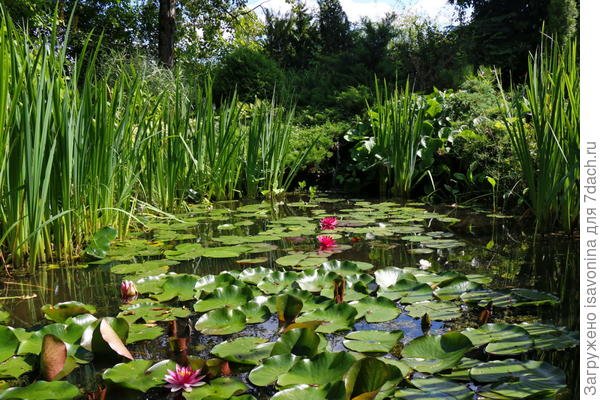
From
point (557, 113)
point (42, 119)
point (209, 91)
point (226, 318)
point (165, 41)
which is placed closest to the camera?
point (226, 318)

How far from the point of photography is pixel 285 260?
7.05 ft

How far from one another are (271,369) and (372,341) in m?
0.32

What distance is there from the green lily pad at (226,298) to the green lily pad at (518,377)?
0.77 metres

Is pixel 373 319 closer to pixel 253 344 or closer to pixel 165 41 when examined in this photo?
pixel 253 344

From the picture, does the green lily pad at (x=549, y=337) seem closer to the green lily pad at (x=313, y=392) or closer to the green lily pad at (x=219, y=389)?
the green lily pad at (x=313, y=392)

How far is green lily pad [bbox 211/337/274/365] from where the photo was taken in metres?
1.19

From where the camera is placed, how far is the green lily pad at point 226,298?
1569 millimetres

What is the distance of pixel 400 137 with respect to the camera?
418 centimetres

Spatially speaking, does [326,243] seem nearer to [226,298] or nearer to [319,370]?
[226,298]

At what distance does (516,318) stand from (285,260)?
995mm

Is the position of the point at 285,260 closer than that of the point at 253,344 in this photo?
No

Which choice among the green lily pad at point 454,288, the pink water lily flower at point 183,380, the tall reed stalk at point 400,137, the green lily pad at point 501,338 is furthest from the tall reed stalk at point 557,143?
the pink water lily flower at point 183,380

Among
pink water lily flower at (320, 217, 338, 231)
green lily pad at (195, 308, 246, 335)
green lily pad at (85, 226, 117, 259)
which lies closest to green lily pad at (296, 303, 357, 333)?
green lily pad at (195, 308, 246, 335)
